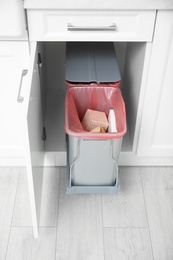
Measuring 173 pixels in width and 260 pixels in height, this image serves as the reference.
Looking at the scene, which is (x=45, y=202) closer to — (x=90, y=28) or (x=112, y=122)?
(x=112, y=122)

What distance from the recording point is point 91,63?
4.73ft

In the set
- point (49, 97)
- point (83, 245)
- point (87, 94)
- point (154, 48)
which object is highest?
point (154, 48)

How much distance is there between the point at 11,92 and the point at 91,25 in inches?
15.5

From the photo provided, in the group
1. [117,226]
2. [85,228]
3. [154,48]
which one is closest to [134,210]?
[117,226]

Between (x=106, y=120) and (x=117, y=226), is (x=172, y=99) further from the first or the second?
(x=117, y=226)

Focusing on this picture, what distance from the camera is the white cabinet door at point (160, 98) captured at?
1.21 meters

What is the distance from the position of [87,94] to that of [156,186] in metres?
0.53

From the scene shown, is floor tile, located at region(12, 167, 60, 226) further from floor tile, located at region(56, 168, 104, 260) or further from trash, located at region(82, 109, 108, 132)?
trash, located at region(82, 109, 108, 132)

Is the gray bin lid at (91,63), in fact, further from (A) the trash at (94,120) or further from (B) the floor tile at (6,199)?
(B) the floor tile at (6,199)

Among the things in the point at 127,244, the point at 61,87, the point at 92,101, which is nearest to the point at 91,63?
the point at 92,101

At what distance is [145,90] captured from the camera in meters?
1.35

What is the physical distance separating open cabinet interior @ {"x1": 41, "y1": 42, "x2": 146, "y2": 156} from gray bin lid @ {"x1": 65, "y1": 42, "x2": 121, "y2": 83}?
107 mm

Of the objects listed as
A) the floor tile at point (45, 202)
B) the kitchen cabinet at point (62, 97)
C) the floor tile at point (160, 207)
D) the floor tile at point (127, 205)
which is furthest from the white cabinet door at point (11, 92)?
the floor tile at point (160, 207)

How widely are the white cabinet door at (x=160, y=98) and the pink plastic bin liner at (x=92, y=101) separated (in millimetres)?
115
